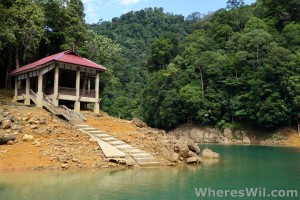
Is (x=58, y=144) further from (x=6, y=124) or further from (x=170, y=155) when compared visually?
(x=170, y=155)

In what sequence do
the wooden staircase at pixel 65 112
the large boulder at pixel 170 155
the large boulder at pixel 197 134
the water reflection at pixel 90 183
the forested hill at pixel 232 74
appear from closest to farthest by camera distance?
the water reflection at pixel 90 183 < the large boulder at pixel 170 155 < the wooden staircase at pixel 65 112 < the forested hill at pixel 232 74 < the large boulder at pixel 197 134

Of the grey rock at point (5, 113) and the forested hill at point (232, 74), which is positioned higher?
the forested hill at point (232, 74)

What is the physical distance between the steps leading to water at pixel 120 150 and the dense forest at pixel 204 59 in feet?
39.0

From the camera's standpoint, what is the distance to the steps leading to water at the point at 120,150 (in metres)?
17.6

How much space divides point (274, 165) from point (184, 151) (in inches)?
230

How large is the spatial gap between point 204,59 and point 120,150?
3996 cm

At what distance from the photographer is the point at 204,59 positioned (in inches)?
2201

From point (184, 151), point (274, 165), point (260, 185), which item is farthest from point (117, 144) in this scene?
point (274, 165)

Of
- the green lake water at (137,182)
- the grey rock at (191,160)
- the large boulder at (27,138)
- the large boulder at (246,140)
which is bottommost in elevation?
the large boulder at (246,140)

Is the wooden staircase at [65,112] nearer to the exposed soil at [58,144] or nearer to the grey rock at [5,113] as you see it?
the exposed soil at [58,144]

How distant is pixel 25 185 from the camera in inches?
504

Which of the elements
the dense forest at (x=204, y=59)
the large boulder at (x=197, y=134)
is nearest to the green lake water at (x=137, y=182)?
the dense forest at (x=204, y=59)

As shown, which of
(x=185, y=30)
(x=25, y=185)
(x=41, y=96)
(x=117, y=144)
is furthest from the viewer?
(x=185, y=30)

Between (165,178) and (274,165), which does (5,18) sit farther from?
(274,165)
